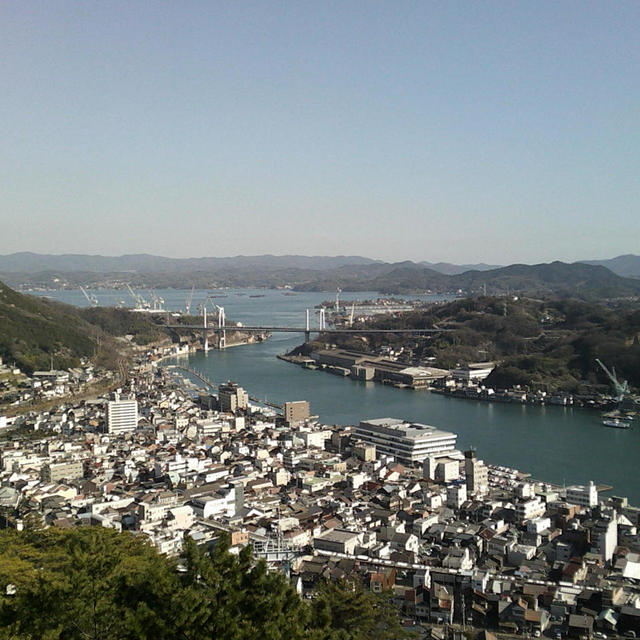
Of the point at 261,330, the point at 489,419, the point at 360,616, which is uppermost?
the point at 360,616

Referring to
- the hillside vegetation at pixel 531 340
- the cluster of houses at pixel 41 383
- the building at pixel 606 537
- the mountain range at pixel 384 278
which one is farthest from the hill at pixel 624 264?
the building at pixel 606 537

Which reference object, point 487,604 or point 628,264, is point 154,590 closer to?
point 487,604

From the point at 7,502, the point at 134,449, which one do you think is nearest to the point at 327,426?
the point at 134,449

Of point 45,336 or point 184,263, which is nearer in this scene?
point 45,336

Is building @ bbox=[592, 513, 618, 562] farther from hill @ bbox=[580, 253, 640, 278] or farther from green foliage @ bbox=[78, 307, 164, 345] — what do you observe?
hill @ bbox=[580, 253, 640, 278]

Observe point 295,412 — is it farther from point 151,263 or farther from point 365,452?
point 151,263

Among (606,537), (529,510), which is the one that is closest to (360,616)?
(606,537)
